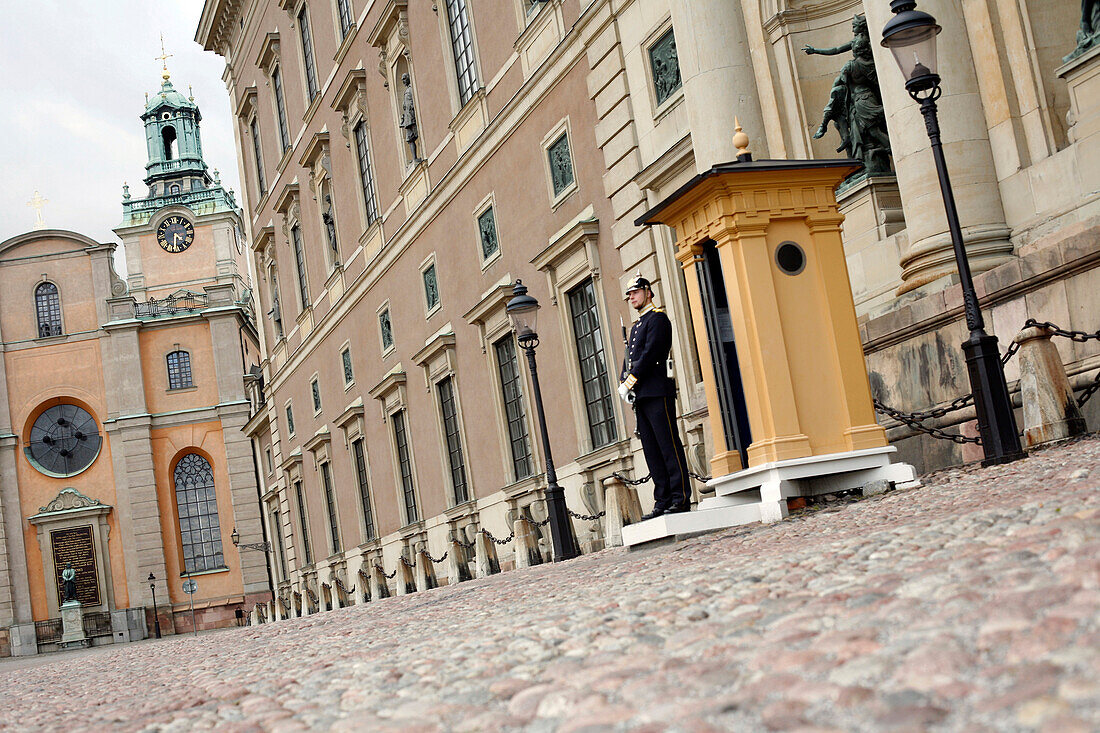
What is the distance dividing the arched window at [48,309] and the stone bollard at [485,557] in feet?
140

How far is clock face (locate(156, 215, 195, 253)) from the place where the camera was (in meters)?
61.1

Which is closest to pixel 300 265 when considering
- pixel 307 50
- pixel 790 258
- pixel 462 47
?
pixel 307 50

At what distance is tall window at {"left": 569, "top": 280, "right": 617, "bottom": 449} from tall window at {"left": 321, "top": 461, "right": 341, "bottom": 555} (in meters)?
16.3

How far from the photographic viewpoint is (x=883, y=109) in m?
13.3

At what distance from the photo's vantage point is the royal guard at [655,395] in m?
10.7

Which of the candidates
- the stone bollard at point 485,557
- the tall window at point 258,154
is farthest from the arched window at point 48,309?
the stone bollard at point 485,557

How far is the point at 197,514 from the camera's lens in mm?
55625

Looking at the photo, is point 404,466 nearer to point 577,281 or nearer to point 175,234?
point 577,281

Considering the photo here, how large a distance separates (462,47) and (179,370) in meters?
37.2

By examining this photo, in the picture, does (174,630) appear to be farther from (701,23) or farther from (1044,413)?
(1044,413)

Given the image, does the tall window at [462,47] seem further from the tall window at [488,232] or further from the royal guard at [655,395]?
the royal guard at [655,395]

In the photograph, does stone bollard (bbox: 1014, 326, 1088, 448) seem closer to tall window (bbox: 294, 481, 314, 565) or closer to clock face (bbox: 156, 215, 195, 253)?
tall window (bbox: 294, 481, 314, 565)

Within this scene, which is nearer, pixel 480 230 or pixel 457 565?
pixel 457 565

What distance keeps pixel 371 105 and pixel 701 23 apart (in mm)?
13961
